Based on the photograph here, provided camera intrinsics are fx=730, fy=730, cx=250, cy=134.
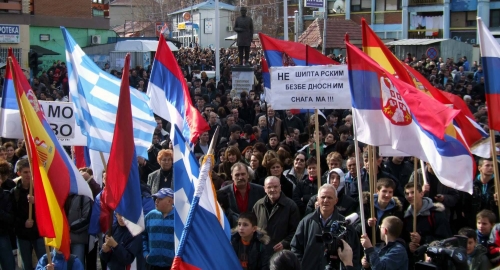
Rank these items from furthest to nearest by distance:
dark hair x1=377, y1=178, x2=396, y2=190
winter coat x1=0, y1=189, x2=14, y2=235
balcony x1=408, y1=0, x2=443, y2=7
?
balcony x1=408, y1=0, x2=443, y2=7, winter coat x1=0, y1=189, x2=14, y2=235, dark hair x1=377, y1=178, x2=396, y2=190

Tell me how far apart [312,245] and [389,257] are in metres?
0.80

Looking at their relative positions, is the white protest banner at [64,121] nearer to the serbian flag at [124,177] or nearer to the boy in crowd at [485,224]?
the serbian flag at [124,177]

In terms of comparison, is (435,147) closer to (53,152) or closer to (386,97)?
(386,97)

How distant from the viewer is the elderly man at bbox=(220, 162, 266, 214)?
7133mm

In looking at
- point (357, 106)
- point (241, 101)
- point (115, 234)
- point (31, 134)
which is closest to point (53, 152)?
point (31, 134)

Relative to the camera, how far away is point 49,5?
3788 centimetres

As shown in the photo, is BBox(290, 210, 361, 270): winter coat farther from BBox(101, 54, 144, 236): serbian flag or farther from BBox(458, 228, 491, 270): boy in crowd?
BBox(101, 54, 144, 236): serbian flag


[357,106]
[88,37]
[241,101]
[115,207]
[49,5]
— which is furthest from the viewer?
[88,37]

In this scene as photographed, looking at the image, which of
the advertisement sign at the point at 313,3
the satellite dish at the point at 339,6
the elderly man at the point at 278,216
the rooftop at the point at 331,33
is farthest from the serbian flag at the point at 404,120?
the satellite dish at the point at 339,6

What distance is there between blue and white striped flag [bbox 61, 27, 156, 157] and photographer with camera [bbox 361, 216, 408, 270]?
336cm

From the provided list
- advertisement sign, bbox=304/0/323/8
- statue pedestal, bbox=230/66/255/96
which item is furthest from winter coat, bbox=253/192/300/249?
advertisement sign, bbox=304/0/323/8

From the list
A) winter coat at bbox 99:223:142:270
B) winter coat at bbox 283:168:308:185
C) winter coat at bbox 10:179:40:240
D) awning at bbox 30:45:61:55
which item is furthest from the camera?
awning at bbox 30:45:61:55

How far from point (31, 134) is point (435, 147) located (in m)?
3.38

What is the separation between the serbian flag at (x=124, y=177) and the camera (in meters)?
5.86
